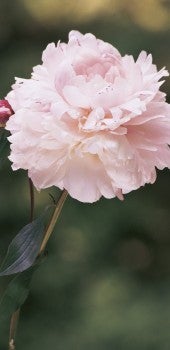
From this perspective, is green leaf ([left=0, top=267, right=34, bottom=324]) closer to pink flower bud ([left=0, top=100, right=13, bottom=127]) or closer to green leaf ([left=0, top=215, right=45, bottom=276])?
green leaf ([left=0, top=215, right=45, bottom=276])

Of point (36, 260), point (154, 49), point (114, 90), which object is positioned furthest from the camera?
point (154, 49)

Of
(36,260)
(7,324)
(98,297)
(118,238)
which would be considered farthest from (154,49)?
(36,260)

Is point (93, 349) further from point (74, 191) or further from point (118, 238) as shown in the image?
point (74, 191)

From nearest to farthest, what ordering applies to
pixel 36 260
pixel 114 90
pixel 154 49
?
pixel 114 90 → pixel 36 260 → pixel 154 49

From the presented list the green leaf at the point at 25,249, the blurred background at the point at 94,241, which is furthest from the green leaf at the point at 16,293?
the blurred background at the point at 94,241

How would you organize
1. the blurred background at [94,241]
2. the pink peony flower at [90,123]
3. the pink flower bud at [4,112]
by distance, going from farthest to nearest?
the blurred background at [94,241], the pink flower bud at [4,112], the pink peony flower at [90,123]

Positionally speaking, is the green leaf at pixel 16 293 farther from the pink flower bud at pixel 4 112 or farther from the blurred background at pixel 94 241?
the blurred background at pixel 94 241
